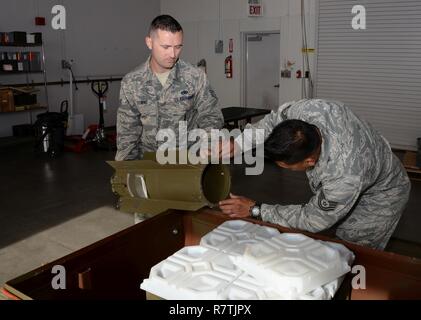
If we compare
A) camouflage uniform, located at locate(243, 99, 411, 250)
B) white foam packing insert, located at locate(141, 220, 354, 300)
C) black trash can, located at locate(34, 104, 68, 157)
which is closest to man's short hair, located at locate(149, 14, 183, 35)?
camouflage uniform, located at locate(243, 99, 411, 250)

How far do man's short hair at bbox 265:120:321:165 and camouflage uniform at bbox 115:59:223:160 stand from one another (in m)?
0.83

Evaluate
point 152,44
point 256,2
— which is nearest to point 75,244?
point 152,44

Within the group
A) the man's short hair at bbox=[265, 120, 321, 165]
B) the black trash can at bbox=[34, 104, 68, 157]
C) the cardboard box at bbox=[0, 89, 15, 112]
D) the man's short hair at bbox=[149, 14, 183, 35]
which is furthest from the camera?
the cardboard box at bbox=[0, 89, 15, 112]

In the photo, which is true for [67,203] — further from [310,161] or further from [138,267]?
[310,161]

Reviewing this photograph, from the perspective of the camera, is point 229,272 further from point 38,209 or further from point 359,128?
point 38,209

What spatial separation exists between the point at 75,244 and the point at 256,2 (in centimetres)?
583

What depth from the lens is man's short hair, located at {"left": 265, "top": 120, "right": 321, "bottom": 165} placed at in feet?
4.78

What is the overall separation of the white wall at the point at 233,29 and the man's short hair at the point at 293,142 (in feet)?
20.0

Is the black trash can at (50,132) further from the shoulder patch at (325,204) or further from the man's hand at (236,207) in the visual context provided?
the shoulder patch at (325,204)

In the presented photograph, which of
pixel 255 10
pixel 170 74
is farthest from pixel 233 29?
pixel 170 74

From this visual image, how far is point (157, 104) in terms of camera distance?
7.53ft

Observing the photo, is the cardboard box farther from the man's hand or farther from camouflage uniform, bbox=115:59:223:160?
the man's hand

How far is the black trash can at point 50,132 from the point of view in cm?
611

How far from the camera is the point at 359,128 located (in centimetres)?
157
